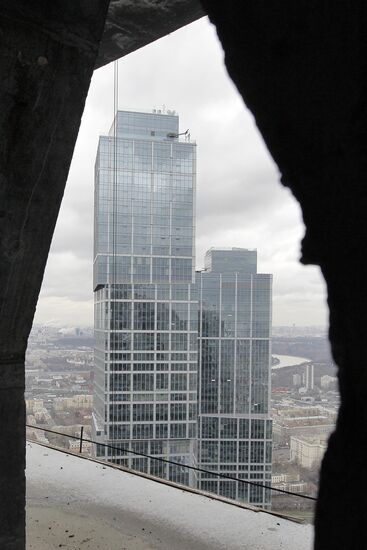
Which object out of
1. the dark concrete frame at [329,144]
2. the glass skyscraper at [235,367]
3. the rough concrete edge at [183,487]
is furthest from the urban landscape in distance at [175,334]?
the dark concrete frame at [329,144]

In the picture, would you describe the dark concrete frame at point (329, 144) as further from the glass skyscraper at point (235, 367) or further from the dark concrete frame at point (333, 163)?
the glass skyscraper at point (235, 367)

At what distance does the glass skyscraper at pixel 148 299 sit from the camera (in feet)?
51.0

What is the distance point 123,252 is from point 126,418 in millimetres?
6981

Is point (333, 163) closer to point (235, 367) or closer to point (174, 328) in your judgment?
point (235, 367)

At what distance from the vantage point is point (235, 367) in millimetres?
17062

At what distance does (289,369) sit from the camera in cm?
1163

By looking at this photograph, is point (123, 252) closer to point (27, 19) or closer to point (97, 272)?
point (97, 272)

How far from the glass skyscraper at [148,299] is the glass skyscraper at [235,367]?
783 millimetres

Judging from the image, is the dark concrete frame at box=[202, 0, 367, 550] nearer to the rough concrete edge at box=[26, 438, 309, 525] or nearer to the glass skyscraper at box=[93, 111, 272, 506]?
the rough concrete edge at box=[26, 438, 309, 525]

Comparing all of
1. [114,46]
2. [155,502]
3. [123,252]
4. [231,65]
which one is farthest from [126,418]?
[231,65]

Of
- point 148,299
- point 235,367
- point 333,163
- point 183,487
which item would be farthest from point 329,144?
point 235,367

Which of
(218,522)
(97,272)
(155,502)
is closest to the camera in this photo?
(218,522)

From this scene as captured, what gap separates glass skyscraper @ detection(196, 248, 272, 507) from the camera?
16188 mm

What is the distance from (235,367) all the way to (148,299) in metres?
4.15
